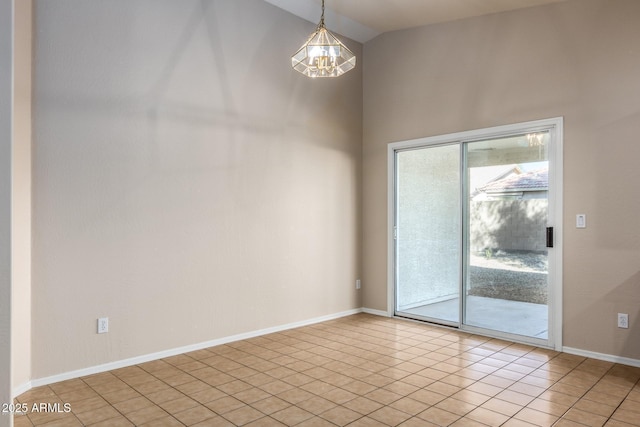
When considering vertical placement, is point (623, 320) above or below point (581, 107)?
below

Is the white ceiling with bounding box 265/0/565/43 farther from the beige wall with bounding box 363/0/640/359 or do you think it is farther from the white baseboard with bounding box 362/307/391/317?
the white baseboard with bounding box 362/307/391/317

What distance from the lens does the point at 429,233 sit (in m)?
4.94

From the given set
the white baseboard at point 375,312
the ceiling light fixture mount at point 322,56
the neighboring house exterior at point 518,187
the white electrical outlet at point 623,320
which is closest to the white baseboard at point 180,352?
the white electrical outlet at point 623,320

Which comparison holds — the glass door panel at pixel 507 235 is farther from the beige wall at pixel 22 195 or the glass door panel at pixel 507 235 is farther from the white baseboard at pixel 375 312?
the beige wall at pixel 22 195

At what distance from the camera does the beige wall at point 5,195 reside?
2.14 meters

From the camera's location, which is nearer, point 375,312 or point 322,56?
point 322,56

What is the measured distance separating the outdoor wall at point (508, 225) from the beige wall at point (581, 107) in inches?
10.0

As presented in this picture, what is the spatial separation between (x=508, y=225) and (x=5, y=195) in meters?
4.01

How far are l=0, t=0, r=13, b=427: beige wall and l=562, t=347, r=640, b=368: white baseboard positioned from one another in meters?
4.10

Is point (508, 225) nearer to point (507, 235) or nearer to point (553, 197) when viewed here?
point (507, 235)

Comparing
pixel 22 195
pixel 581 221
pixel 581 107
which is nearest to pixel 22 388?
pixel 22 195

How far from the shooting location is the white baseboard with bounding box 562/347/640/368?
3487 millimetres

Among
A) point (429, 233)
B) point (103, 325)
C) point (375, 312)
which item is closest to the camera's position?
point (103, 325)

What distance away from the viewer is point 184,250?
3.80 metres
